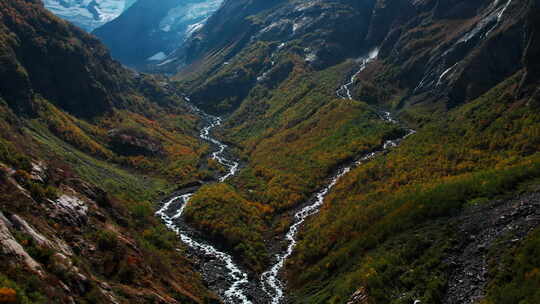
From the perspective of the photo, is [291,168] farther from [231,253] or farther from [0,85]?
[0,85]

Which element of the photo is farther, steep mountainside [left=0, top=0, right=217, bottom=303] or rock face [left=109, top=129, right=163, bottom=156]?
rock face [left=109, top=129, right=163, bottom=156]

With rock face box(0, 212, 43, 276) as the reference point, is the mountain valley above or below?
below

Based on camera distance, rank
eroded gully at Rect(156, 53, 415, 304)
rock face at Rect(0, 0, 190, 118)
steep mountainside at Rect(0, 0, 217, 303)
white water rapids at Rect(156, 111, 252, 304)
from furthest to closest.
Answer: rock face at Rect(0, 0, 190, 118) → eroded gully at Rect(156, 53, 415, 304) → white water rapids at Rect(156, 111, 252, 304) → steep mountainside at Rect(0, 0, 217, 303)

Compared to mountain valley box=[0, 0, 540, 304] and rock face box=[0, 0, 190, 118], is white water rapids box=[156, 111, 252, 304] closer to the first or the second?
mountain valley box=[0, 0, 540, 304]

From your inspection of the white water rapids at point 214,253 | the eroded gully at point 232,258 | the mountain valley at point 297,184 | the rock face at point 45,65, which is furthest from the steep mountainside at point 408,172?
the rock face at point 45,65

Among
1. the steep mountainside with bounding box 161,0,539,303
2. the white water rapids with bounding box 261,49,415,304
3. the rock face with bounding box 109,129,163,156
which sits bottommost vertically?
the white water rapids with bounding box 261,49,415,304

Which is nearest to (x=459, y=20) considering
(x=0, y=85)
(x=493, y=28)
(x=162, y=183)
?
(x=493, y=28)

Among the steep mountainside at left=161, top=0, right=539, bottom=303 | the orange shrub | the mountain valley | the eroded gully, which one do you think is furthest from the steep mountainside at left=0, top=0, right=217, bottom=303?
the steep mountainside at left=161, top=0, right=539, bottom=303

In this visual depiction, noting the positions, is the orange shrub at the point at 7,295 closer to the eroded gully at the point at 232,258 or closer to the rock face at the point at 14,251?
the rock face at the point at 14,251
